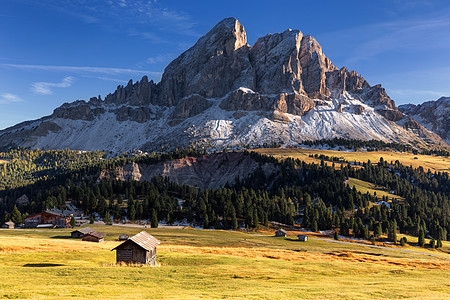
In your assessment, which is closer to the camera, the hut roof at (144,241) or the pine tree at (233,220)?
the hut roof at (144,241)

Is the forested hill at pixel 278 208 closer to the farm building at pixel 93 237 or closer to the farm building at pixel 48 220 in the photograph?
the farm building at pixel 48 220

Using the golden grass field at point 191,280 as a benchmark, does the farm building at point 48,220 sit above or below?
below

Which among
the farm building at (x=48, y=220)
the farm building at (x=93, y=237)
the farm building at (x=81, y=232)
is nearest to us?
the farm building at (x=93, y=237)

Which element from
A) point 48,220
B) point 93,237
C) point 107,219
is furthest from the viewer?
point 107,219

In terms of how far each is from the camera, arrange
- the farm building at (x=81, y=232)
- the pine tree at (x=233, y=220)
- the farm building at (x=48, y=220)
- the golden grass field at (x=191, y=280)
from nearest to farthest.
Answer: the golden grass field at (x=191, y=280), the farm building at (x=81, y=232), the farm building at (x=48, y=220), the pine tree at (x=233, y=220)

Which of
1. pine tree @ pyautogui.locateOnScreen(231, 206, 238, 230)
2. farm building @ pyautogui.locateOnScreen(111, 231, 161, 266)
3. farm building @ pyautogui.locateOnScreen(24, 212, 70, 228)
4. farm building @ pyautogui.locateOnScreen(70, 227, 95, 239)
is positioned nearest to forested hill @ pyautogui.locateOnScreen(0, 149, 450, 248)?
pine tree @ pyautogui.locateOnScreen(231, 206, 238, 230)

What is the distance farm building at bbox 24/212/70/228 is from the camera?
128 m

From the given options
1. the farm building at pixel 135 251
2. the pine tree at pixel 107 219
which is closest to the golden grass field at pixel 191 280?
Result: the farm building at pixel 135 251

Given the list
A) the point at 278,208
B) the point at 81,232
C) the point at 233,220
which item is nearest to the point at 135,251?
the point at 81,232

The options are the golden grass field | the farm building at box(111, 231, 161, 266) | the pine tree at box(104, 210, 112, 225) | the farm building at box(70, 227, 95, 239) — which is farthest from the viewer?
the pine tree at box(104, 210, 112, 225)

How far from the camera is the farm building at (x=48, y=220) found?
128250 millimetres

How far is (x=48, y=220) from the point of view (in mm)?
130375

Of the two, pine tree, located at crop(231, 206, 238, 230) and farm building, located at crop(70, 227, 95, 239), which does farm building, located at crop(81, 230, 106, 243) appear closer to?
farm building, located at crop(70, 227, 95, 239)

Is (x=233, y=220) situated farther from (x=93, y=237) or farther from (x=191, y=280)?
(x=191, y=280)
